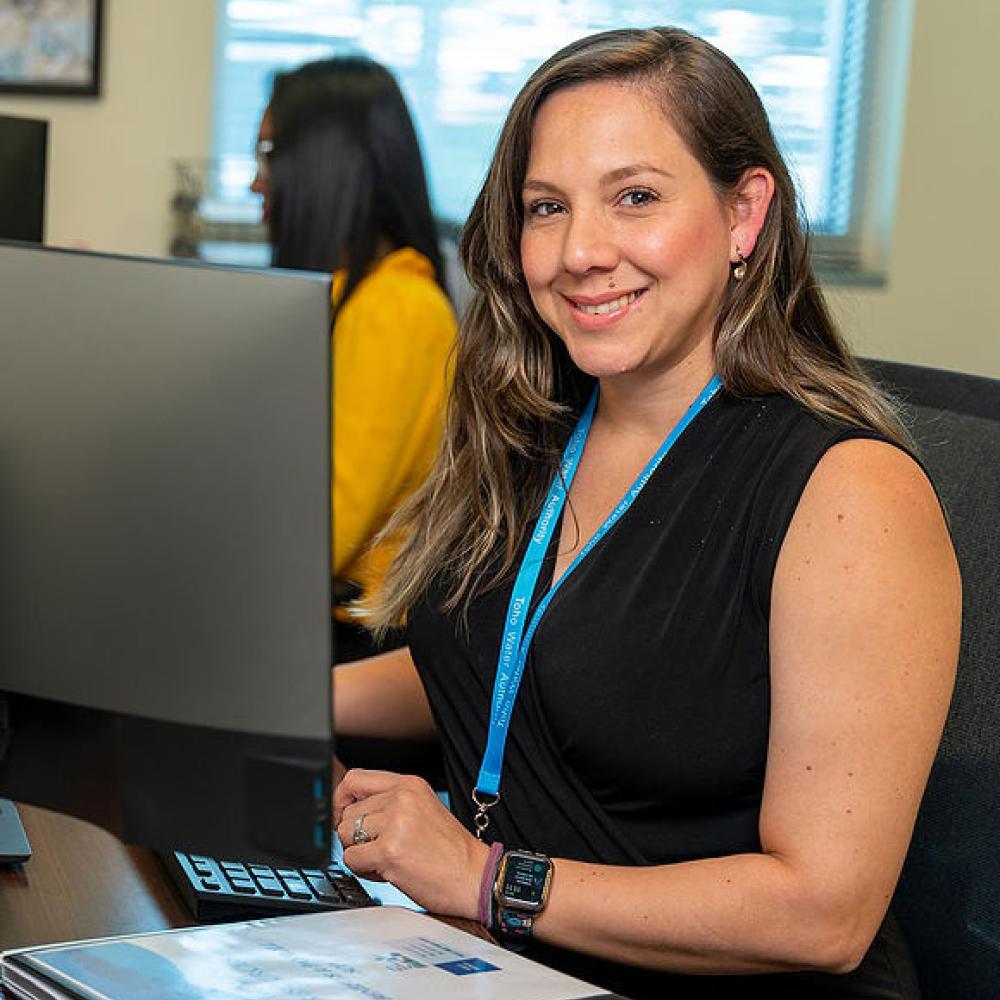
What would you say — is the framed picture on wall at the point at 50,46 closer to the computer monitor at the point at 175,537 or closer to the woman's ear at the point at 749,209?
the woman's ear at the point at 749,209

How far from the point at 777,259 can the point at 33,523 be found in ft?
2.57

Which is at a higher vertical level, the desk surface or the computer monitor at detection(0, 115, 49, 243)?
the computer monitor at detection(0, 115, 49, 243)

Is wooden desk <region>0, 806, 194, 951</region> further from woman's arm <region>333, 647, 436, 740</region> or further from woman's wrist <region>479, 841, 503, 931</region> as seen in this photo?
woman's arm <region>333, 647, 436, 740</region>

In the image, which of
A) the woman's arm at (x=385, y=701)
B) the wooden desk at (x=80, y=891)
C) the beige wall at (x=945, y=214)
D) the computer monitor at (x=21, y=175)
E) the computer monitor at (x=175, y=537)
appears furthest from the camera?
the beige wall at (x=945, y=214)

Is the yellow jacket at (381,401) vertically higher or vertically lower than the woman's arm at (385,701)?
higher

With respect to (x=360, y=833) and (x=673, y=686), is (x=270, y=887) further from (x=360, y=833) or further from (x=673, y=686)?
(x=673, y=686)

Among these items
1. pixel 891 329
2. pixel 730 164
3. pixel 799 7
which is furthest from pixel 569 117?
pixel 799 7

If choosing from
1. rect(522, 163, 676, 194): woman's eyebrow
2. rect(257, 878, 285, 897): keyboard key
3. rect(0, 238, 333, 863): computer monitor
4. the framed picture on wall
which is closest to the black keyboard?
rect(257, 878, 285, 897): keyboard key

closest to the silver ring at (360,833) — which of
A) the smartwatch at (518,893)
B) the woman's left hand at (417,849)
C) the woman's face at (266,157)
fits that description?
the woman's left hand at (417,849)

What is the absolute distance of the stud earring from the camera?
141 centimetres

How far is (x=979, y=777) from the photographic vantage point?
4.41 feet

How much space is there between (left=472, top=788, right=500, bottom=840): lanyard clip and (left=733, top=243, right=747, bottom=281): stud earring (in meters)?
0.50

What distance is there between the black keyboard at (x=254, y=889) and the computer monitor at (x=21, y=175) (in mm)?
1169

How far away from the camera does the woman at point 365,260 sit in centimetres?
250
